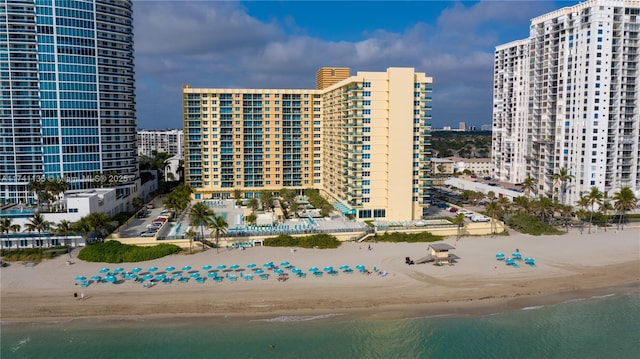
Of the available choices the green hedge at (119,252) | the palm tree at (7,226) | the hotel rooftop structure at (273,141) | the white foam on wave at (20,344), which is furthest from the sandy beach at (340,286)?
the hotel rooftop structure at (273,141)

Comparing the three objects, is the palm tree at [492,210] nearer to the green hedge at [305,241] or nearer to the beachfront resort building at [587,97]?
the beachfront resort building at [587,97]

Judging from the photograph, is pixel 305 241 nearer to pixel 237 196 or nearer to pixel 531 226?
pixel 237 196

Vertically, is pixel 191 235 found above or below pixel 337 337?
above

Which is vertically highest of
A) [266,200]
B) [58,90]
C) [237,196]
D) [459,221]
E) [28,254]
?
[58,90]

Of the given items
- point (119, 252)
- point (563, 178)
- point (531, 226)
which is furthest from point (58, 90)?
point (563, 178)

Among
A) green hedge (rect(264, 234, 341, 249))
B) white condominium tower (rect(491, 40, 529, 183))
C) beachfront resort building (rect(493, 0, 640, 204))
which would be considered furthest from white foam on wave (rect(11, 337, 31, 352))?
white condominium tower (rect(491, 40, 529, 183))

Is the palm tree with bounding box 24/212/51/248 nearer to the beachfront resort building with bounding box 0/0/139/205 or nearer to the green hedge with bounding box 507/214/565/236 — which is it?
the beachfront resort building with bounding box 0/0/139/205
